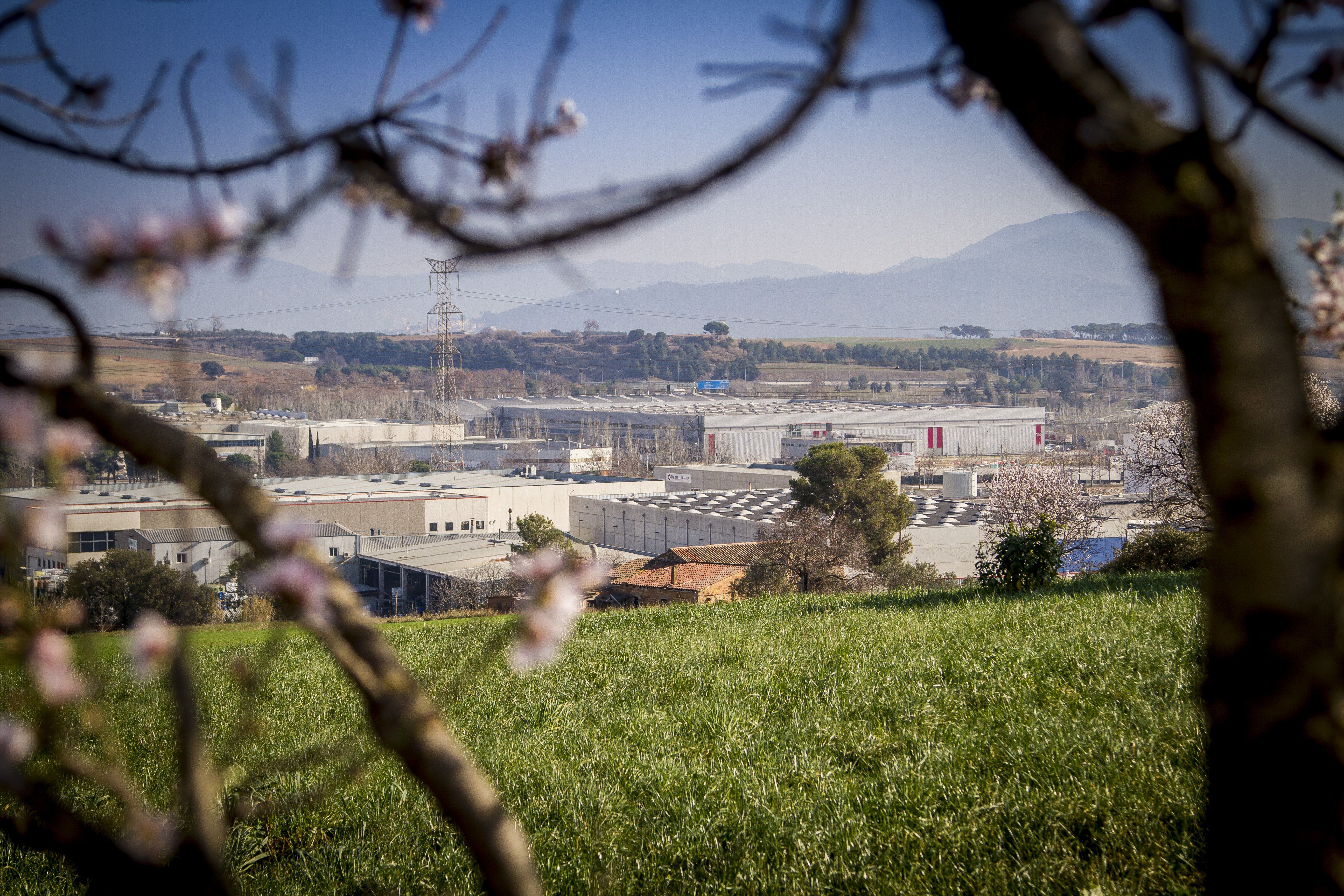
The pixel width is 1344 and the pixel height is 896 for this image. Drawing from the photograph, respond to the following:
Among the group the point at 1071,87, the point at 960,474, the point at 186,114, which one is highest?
the point at 186,114

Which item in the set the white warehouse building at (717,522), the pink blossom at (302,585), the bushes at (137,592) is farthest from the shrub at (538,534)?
the pink blossom at (302,585)

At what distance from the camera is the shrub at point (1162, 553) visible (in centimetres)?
1221

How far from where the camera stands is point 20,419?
2.44 ft

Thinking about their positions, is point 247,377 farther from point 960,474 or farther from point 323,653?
point 323,653

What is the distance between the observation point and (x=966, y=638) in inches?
221

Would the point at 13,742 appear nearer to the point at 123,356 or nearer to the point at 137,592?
the point at 123,356

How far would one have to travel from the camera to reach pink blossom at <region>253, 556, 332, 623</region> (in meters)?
0.68

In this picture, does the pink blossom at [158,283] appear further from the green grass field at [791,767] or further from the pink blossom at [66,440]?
the green grass field at [791,767]

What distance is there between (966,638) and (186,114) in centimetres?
544

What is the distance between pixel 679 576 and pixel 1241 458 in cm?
1830

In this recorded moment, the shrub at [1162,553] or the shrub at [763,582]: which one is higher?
the shrub at [1162,553]

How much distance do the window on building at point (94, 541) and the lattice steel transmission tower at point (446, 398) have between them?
13849 mm

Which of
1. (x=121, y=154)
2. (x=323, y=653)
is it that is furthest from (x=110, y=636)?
(x=121, y=154)

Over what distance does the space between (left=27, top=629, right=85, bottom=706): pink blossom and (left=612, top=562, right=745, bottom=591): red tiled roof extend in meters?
16.1
